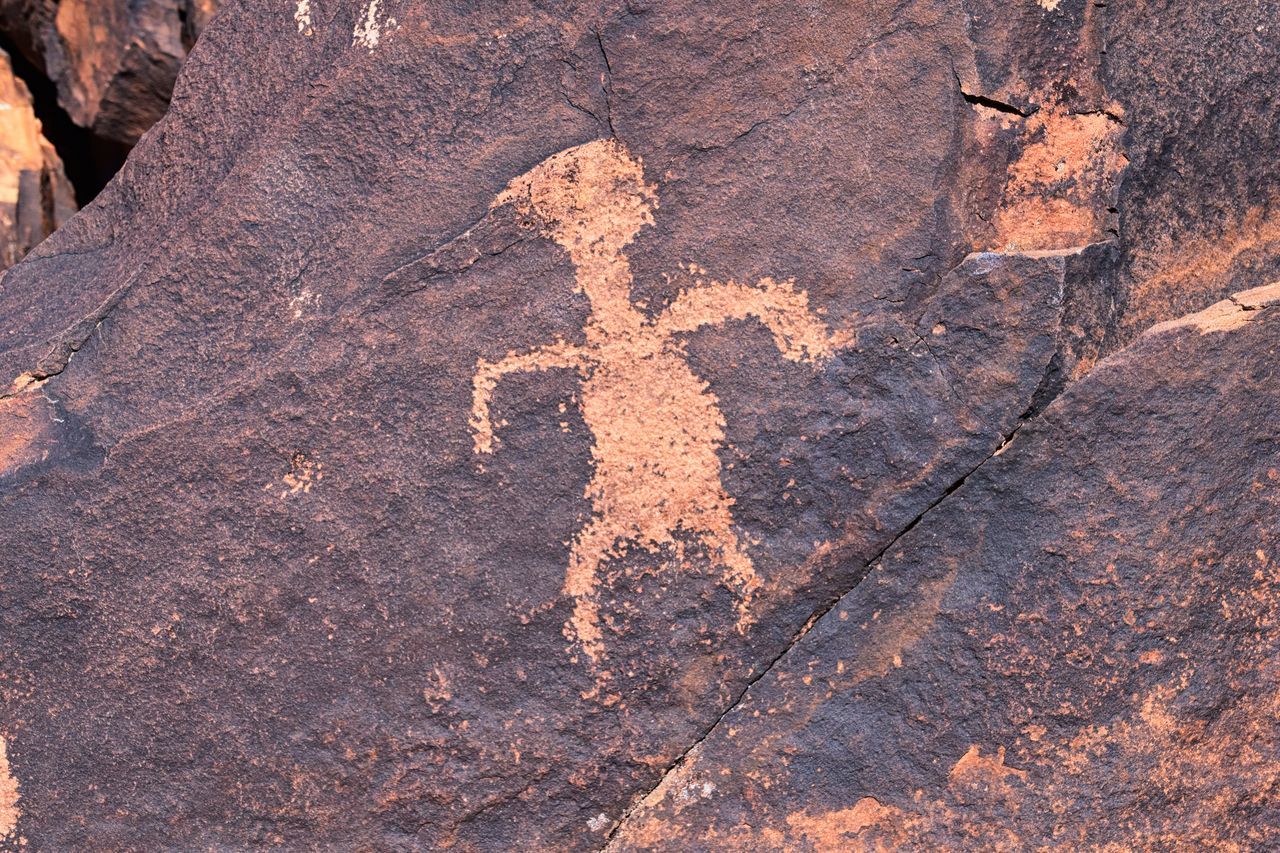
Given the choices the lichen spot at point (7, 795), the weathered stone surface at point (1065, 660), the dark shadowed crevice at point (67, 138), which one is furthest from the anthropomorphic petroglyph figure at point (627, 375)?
the dark shadowed crevice at point (67, 138)

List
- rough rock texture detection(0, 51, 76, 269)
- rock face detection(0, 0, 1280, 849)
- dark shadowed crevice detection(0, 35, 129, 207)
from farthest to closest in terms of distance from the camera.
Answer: dark shadowed crevice detection(0, 35, 129, 207) → rough rock texture detection(0, 51, 76, 269) → rock face detection(0, 0, 1280, 849)

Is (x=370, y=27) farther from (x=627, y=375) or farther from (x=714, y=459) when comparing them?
(x=714, y=459)

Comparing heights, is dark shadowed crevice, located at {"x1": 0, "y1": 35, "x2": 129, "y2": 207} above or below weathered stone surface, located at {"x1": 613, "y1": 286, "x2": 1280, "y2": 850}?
above

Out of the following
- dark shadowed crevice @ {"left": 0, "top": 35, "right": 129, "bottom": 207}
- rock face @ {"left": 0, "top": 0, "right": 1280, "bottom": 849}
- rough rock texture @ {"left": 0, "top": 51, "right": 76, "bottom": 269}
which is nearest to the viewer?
rock face @ {"left": 0, "top": 0, "right": 1280, "bottom": 849}

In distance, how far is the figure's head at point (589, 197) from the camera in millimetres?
1019

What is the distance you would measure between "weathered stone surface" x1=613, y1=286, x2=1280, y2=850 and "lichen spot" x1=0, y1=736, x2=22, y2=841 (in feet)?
1.95

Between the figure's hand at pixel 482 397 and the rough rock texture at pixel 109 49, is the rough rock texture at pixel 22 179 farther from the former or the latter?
the figure's hand at pixel 482 397

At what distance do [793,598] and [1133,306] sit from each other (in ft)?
1.39

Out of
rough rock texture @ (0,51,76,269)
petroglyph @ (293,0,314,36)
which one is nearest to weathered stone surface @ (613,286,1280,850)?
petroglyph @ (293,0,314,36)

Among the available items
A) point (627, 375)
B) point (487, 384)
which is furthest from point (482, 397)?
point (627, 375)

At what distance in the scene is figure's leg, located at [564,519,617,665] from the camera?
1019mm

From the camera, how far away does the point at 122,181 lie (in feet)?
3.75

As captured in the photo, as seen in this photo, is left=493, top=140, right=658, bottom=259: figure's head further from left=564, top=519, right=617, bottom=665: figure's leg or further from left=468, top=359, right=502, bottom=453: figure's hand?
left=564, top=519, right=617, bottom=665: figure's leg

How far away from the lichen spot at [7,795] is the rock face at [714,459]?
131 millimetres
